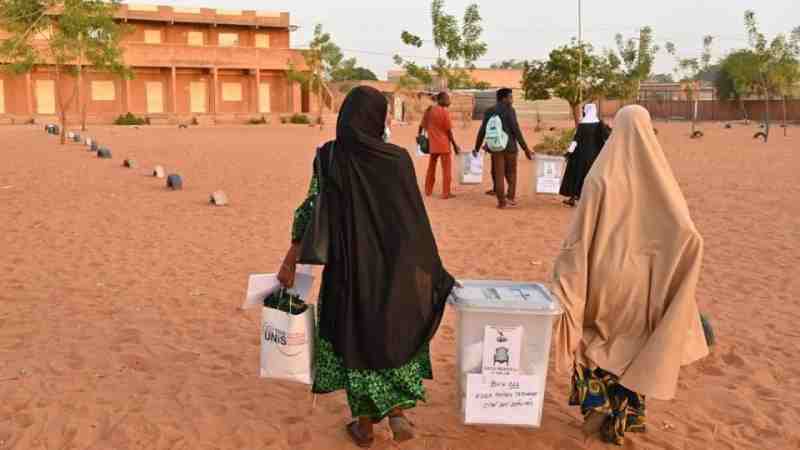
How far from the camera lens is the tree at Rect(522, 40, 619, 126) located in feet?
91.1

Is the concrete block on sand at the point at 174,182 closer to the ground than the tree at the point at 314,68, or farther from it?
closer to the ground

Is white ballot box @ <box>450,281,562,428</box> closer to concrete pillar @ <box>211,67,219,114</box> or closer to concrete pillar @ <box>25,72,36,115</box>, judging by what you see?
concrete pillar @ <box>25,72,36,115</box>

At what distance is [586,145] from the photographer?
30.7 feet

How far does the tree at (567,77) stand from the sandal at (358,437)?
942 inches

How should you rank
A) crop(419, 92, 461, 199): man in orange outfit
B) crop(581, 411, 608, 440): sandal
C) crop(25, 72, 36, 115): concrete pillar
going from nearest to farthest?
crop(581, 411, 608, 440): sandal
crop(419, 92, 461, 199): man in orange outfit
crop(25, 72, 36, 115): concrete pillar

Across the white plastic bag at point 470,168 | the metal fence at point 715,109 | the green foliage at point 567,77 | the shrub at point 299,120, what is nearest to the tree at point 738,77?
the metal fence at point 715,109

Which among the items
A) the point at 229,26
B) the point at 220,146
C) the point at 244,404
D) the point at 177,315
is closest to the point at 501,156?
the point at 177,315

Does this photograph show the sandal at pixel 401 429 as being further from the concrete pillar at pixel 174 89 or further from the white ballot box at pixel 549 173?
the concrete pillar at pixel 174 89

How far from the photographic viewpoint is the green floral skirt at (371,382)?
3.25m

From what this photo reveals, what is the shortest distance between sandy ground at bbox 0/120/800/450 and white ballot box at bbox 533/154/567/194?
35cm

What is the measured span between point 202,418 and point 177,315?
1.79m

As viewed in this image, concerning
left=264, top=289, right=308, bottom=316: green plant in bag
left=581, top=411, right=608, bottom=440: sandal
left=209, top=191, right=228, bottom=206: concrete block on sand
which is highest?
left=264, top=289, right=308, bottom=316: green plant in bag

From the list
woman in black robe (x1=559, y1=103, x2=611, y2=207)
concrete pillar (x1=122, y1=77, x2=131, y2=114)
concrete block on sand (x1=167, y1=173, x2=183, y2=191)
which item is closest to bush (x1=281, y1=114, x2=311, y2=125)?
concrete pillar (x1=122, y1=77, x2=131, y2=114)

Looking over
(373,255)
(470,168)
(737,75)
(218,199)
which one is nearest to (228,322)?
(373,255)
